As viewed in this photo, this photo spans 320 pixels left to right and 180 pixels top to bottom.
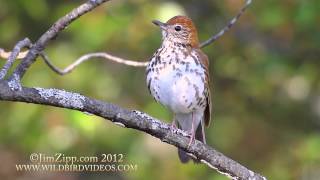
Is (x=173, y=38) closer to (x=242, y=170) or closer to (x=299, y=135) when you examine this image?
(x=242, y=170)

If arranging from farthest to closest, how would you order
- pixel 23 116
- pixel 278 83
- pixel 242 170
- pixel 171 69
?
1. pixel 278 83
2. pixel 23 116
3. pixel 171 69
4. pixel 242 170

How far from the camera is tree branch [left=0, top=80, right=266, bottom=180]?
10.2 feet

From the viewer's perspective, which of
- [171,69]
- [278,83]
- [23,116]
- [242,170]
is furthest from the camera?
[278,83]

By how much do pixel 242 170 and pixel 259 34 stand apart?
3.86 m

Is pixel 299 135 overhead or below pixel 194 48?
overhead

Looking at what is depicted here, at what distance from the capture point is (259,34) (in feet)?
24.4

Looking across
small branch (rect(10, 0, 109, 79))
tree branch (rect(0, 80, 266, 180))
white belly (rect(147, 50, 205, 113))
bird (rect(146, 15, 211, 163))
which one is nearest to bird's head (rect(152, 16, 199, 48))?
bird (rect(146, 15, 211, 163))

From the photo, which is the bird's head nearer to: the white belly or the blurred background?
the white belly

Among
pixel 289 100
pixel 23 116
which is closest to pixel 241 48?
pixel 289 100

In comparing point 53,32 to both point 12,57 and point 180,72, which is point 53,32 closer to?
point 12,57

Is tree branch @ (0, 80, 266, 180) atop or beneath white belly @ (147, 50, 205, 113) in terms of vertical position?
beneath

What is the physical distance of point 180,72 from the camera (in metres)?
4.66

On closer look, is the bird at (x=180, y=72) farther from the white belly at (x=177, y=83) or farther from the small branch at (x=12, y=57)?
the small branch at (x=12, y=57)

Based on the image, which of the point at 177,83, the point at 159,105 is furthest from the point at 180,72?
the point at 159,105
